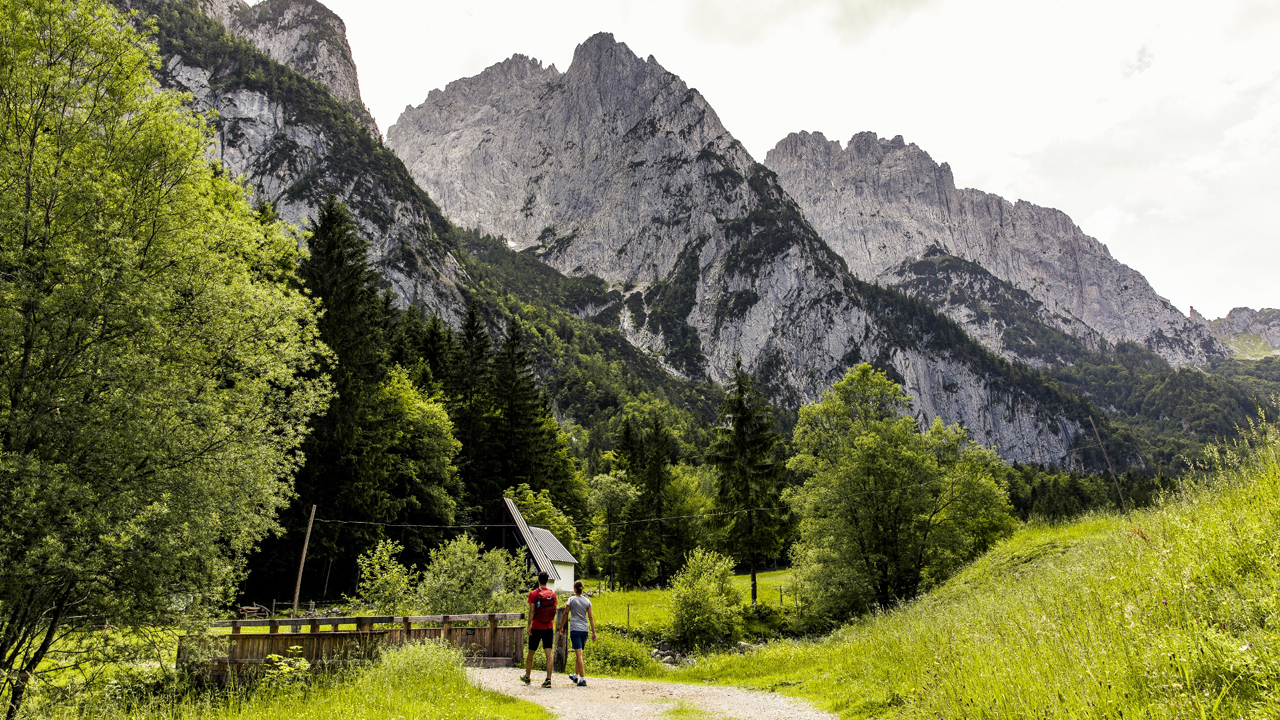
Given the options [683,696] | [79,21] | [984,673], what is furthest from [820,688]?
[79,21]

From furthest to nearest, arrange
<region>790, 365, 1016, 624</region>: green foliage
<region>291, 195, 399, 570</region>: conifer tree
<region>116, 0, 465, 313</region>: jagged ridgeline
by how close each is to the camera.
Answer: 1. <region>116, 0, 465, 313</region>: jagged ridgeline
2. <region>291, 195, 399, 570</region>: conifer tree
3. <region>790, 365, 1016, 624</region>: green foliage

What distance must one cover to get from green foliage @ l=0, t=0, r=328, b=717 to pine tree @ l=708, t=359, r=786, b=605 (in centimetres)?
2986

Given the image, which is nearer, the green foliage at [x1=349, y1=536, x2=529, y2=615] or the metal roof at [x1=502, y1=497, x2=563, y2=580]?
the green foliage at [x1=349, y1=536, x2=529, y2=615]

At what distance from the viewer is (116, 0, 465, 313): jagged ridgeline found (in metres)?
137

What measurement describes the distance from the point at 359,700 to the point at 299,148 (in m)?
164

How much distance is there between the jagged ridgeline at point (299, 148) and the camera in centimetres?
13725

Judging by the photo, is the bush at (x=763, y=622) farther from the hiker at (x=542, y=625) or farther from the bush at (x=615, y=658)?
the hiker at (x=542, y=625)

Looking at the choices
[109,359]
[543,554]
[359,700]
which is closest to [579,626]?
[359,700]

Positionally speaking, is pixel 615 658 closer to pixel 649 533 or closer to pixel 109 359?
pixel 109 359

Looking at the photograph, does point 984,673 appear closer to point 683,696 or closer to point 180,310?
point 683,696

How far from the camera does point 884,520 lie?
31547 millimetres

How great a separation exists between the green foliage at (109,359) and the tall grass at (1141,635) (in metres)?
12.9

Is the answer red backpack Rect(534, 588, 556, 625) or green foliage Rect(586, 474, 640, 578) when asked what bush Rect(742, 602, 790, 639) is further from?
red backpack Rect(534, 588, 556, 625)

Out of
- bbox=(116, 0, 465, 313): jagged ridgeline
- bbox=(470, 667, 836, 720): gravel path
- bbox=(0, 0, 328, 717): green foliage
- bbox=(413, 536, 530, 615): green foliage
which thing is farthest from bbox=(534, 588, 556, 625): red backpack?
bbox=(116, 0, 465, 313): jagged ridgeline
